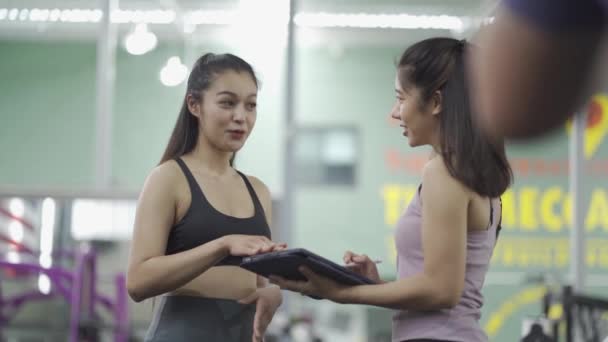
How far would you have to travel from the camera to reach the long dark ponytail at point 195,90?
1701 millimetres

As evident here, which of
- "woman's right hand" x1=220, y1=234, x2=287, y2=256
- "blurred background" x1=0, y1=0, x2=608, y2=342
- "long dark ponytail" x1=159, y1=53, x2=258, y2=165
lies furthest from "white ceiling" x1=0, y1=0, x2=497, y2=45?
"woman's right hand" x1=220, y1=234, x2=287, y2=256

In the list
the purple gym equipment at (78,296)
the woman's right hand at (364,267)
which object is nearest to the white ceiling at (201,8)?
the purple gym equipment at (78,296)

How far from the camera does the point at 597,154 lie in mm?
5367

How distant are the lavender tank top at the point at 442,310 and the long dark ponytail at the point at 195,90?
0.46m

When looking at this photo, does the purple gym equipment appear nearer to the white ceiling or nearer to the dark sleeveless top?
the white ceiling

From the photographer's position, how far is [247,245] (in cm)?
150

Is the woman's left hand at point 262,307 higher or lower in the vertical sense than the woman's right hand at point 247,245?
lower

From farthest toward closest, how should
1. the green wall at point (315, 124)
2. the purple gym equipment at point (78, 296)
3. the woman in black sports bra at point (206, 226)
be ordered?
the green wall at point (315, 124), the purple gym equipment at point (78, 296), the woman in black sports bra at point (206, 226)

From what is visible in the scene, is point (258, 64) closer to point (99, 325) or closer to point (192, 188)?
point (99, 325)

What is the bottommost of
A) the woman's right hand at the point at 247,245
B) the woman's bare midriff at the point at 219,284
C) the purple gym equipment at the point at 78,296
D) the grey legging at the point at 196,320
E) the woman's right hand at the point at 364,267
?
the purple gym equipment at the point at 78,296

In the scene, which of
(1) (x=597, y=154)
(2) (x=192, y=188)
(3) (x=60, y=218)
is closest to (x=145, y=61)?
(3) (x=60, y=218)

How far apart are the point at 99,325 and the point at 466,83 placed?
2.91m

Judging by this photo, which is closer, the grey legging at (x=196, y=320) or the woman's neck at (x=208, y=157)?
the grey legging at (x=196, y=320)

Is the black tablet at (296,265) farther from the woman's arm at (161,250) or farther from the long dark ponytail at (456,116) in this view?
the long dark ponytail at (456,116)
